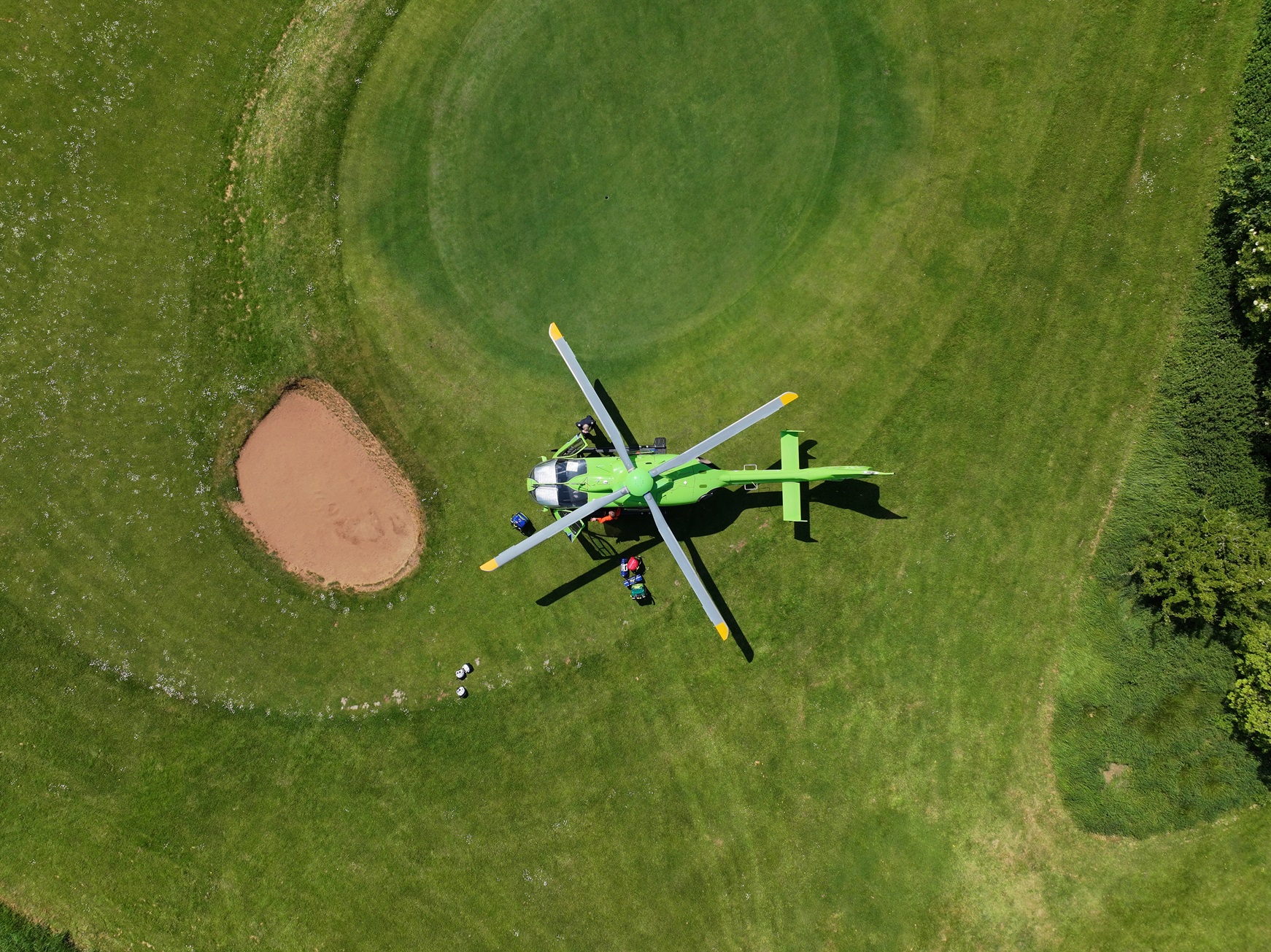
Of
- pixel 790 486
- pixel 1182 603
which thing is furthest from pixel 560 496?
pixel 1182 603

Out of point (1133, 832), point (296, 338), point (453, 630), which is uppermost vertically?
point (296, 338)

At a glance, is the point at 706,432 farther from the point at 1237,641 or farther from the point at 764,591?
the point at 1237,641

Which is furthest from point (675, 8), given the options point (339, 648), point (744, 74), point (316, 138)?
point (339, 648)

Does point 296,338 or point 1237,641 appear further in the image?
point 296,338

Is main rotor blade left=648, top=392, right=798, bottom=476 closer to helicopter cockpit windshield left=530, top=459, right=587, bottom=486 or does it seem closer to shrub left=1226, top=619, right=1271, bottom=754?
helicopter cockpit windshield left=530, top=459, right=587, bottom=486

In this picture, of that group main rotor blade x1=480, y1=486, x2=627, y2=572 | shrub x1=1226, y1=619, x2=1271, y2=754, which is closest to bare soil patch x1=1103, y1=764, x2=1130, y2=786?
shrub x1=1226, y1=619, x2=1271, y2=754

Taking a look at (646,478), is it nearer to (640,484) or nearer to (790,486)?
(640,484)
